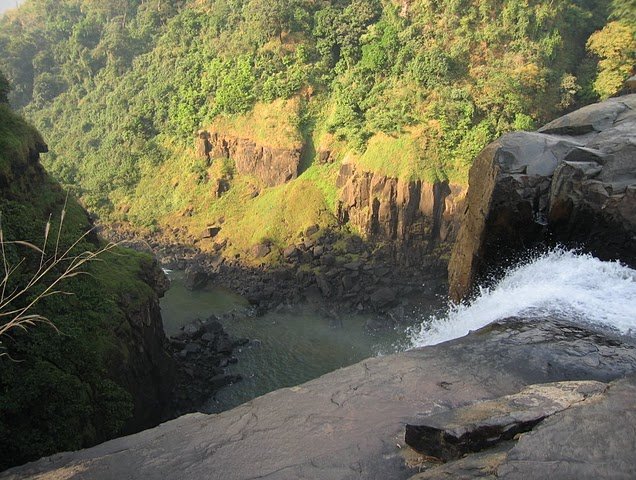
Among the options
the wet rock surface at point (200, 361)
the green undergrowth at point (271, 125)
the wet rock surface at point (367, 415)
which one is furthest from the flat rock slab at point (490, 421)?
the green undergrowth at point (271, 125)

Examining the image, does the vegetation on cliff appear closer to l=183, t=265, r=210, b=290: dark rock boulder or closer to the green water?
the green water

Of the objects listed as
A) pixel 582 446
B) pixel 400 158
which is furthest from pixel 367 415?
pixel 400 158

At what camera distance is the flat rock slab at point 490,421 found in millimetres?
5141

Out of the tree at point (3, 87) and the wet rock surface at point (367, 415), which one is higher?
the tree at point (3, 87)

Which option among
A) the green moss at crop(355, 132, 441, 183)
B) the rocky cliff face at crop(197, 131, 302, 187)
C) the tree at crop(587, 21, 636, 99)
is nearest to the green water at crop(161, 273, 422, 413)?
the green moss at crop(355, 132, 441, 183)

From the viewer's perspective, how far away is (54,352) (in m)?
11.3

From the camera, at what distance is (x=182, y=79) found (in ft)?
137

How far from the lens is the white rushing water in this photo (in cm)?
1023

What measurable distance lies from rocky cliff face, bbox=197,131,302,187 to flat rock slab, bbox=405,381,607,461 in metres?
28.3

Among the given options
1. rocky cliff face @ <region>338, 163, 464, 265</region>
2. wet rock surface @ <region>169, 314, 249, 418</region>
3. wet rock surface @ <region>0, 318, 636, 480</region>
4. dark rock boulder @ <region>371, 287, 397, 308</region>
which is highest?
wet rock surface @ <region>0, 318, 636, 480</region>

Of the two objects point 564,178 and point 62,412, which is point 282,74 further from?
point 62,412

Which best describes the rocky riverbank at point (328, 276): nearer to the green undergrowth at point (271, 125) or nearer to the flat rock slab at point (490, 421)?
the green undergrowth at point (271, 125)

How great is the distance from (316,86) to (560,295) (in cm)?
2731

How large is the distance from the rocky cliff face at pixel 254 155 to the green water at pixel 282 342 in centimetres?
1116
